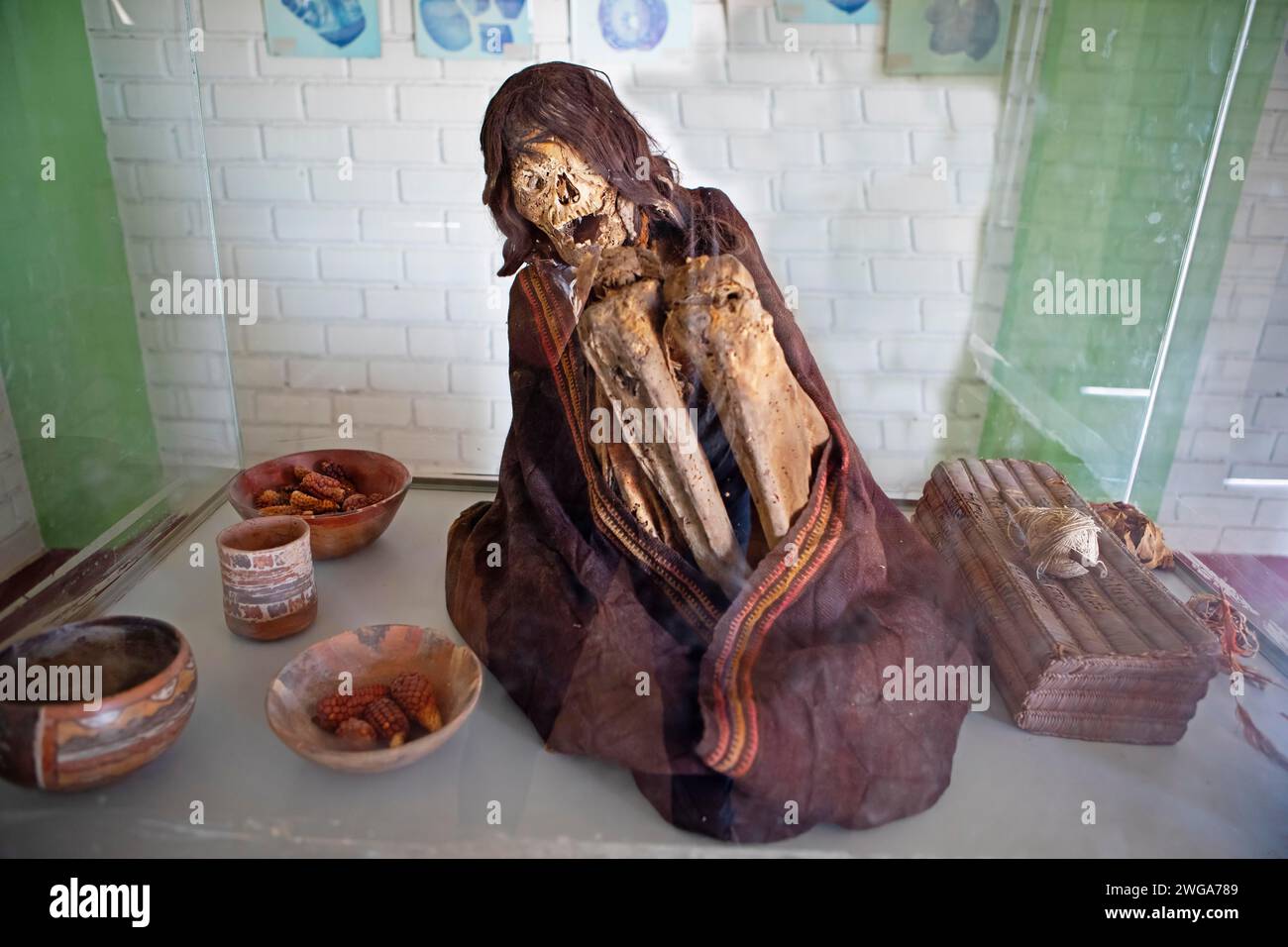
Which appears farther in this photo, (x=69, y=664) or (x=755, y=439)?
(x=69, y=664)

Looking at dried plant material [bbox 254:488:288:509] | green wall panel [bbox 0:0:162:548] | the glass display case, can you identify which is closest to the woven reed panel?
the glass display case

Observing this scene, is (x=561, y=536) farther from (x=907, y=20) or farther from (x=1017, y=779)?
(x=907, y=20)

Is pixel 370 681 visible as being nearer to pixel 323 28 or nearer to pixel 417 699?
pixel 417 699

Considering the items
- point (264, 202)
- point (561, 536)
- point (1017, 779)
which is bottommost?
point (1017, 779)

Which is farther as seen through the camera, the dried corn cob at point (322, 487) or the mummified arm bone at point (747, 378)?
the dried corn cob at point (322, 487)

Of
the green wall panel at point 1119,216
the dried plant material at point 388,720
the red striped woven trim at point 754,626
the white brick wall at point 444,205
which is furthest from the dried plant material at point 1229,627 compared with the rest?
the dried plant material at point 388,720

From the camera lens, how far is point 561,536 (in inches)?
46.0

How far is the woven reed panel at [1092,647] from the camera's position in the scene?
3.59 feet

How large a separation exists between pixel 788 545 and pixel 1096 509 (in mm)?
890

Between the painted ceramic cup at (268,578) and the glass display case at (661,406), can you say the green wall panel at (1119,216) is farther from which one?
the painted ceramic cup at (268,578)

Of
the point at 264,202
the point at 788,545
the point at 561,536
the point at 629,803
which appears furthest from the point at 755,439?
the point at 264,202

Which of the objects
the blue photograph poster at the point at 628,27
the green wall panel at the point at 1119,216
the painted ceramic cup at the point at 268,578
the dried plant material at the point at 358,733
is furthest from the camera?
the green wall panel at the point at 1119,216

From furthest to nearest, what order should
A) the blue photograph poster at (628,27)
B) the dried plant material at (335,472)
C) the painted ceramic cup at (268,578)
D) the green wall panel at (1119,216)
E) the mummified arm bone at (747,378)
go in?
1. the dried plant material at (335,472)
2. the green wall panel at (1119,216)
3. the blue photograph poster at (628,27)
4. the painted ceramic cup at (268,578)
5. the mummified arm bone at (747,378)

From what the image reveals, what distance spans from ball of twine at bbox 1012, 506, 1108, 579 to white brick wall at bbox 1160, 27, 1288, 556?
13.2 inches
